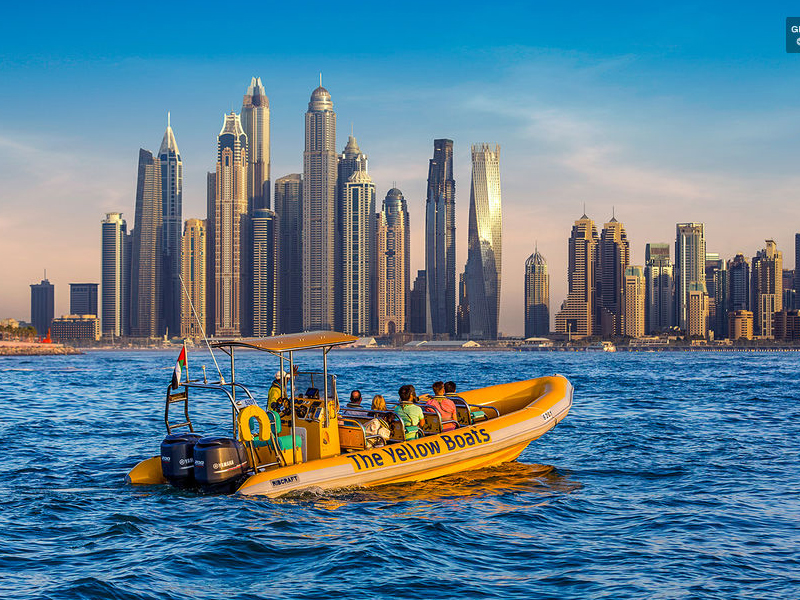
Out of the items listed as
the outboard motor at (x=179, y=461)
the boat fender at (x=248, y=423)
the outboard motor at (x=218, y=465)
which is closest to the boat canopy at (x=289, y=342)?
the boat fender at (x=248, y=423)

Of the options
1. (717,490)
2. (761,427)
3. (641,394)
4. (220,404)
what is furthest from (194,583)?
(641,394)

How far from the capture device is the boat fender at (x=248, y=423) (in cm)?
1214

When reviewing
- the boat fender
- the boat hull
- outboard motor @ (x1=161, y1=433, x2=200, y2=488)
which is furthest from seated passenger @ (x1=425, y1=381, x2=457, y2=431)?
outboard motor @ (x1=161, y1=433, x2=200, y2=488)

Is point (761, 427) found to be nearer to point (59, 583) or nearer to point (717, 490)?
point (717, 490)

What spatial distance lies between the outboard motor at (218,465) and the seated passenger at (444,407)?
397 cm

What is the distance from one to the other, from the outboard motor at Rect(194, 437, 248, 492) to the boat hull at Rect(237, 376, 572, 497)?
0.31m

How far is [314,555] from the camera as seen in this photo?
981cm

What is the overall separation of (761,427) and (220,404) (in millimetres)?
19741

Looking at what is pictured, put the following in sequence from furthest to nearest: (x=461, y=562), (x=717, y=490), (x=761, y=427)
Result: (x=761, y=427)
(x=717, y=490)
(x=461, y=562)

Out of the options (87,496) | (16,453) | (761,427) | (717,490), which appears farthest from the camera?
(761,427)

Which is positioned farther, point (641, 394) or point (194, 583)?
point (641, 394)

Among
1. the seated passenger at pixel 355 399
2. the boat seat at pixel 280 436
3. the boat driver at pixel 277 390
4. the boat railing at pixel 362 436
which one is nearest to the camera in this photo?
the boat seat at pixel 280 436

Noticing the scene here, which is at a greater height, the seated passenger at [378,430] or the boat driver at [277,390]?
the boat driver at [277,390]

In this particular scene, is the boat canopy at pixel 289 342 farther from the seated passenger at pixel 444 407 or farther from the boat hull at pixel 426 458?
the seated passenger at pixel 444 407
